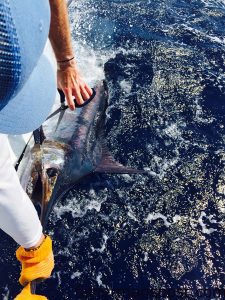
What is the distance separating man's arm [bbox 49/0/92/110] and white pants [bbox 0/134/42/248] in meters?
1.08

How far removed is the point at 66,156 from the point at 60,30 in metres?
1.20

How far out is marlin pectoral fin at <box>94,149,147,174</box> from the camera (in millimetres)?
3818

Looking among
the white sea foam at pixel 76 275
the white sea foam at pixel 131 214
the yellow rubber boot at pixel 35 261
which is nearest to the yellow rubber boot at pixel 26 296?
the yellow rubber boot at pixel 35 261

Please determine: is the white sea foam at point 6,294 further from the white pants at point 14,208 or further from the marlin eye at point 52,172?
the marlin eye at point 52,172

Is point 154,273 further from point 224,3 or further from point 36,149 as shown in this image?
point 224,3

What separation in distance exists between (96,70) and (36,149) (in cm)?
204

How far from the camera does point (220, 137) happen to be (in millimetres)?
4371

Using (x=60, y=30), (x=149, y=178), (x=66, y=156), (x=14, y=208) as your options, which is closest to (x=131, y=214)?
(x=149, y=178)

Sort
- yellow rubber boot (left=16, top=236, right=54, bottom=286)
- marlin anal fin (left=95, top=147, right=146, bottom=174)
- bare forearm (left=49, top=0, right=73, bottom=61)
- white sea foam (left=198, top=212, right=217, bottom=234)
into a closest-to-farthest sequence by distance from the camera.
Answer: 1. yellow rubber boot (left=16, top=236, right=54, bottom=286)
2. bare forearm (left=49, top=0, right=73, bottom=61)
3. white sea foam (left=198, top=212, right=217, bottom=234)
4. marlin anal fin (left=95, top=147, right=146, bottom=174)

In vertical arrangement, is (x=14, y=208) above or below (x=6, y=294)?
above

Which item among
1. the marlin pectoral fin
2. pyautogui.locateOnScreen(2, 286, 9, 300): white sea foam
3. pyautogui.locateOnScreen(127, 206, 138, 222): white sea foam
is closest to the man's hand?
the marlin pectoral fin

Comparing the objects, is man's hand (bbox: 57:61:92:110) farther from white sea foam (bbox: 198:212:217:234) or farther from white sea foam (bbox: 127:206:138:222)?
white sea foam (bbox: 198:212:217:234)

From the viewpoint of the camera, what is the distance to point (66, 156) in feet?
11.6

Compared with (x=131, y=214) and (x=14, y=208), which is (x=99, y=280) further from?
(x=14, y=208)
